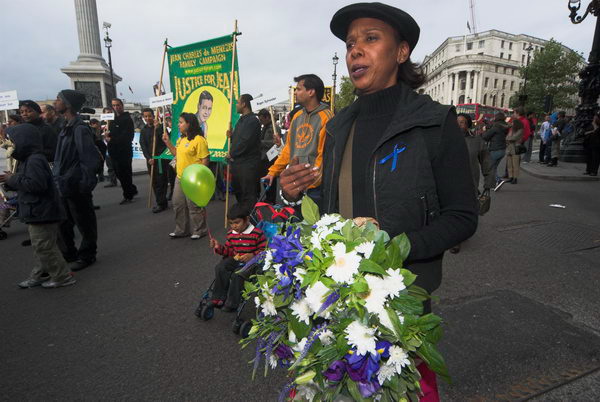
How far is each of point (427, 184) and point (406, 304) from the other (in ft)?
1.63

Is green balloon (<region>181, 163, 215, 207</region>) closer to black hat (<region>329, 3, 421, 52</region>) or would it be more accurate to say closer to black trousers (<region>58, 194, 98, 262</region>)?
black hat (<region>329, 3, 421, 52</region>)

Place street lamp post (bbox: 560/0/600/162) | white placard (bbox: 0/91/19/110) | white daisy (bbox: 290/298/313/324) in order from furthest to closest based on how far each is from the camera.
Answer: street lamp post (bbox: 560/0/600/162) < white placard (bbox: 0/91/19/110) < white daisy (bbox: 290/298/313/324)

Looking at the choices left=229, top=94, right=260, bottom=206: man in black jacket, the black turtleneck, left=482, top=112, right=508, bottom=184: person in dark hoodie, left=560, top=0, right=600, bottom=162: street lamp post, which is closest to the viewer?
the black turtleneck

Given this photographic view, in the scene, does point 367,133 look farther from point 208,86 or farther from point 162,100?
point 162,100

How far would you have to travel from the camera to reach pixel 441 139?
1.34 metres

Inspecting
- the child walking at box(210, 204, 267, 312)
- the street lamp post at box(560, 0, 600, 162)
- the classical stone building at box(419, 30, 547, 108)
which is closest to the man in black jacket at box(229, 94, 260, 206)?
the child walking at box(210, 204, 267, 312)

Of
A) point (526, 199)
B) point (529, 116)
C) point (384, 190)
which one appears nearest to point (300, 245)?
point (384, 190)

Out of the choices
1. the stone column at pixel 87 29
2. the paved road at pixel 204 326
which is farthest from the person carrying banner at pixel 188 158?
the stone column at pixel 87 29

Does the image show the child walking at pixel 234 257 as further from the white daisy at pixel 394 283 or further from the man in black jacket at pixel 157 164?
the man in black jacket at pixel 157 164

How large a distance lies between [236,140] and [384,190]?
519 cm

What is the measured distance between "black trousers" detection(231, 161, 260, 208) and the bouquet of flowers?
533 cm

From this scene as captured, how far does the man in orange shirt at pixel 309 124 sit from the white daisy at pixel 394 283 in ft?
9.69

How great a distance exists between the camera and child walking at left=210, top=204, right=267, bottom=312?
339 centimetres

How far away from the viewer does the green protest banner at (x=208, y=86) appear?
639 centimetres
